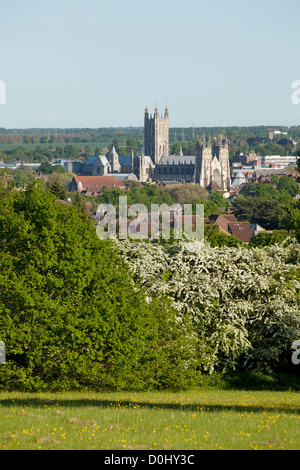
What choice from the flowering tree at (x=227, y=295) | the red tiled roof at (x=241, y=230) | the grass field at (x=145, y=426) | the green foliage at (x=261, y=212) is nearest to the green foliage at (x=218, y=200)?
the green foliage at (x=261, y=212)

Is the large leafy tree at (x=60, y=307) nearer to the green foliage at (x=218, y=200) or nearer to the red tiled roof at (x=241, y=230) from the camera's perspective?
the red tiled roof at (x=241, y=230)

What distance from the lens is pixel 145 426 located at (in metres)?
11.2

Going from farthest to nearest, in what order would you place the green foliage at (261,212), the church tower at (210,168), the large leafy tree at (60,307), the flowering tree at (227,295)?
the church tower at (210,168) → the green foliage at (261,212) → the flowering tree at (227,295) → the large leafy tree at (60,307)

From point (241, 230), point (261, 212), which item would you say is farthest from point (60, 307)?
point (261, 212)

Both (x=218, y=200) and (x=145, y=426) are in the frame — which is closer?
(x=145, y=426)

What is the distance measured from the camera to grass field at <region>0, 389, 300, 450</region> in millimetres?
Answer: 10055

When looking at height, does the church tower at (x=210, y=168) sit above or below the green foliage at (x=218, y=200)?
above

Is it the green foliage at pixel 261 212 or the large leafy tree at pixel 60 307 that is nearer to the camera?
the large leafy tree at pixel 60 307

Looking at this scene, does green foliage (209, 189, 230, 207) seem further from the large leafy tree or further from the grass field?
the grass field

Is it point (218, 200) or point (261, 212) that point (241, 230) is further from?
point (218, 200)

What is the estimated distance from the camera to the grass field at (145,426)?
396 inches

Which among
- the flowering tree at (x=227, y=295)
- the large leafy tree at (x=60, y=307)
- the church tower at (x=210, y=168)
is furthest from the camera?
the church tower at (x=210, y=168)

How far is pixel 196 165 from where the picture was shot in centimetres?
19362

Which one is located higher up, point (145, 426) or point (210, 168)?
point (210, 168)
